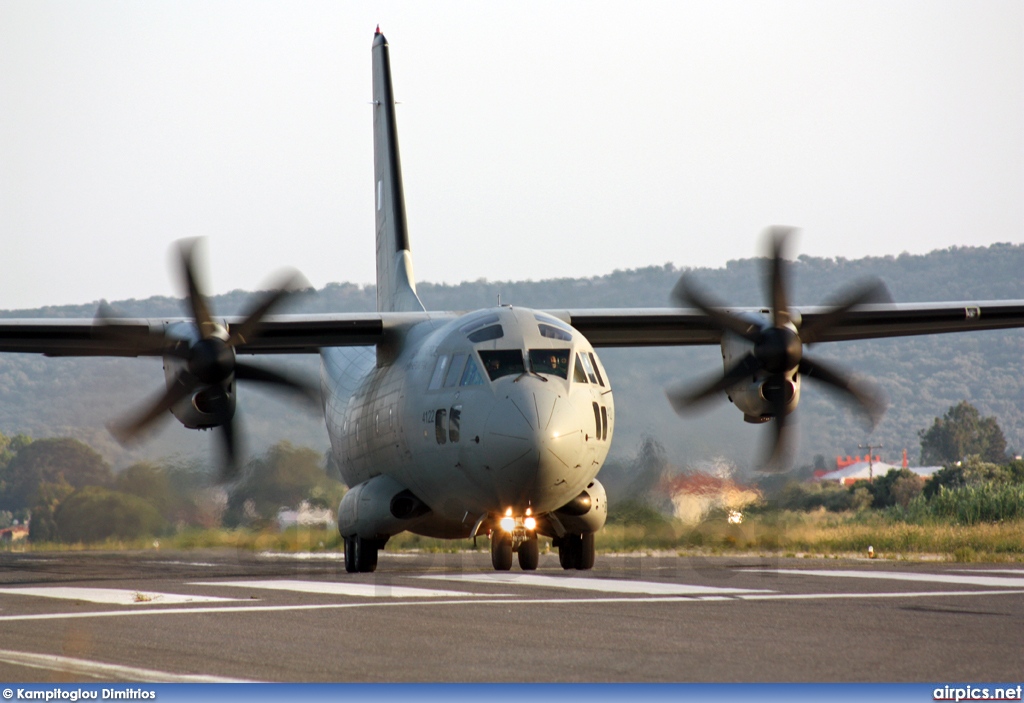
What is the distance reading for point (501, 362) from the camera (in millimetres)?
17250

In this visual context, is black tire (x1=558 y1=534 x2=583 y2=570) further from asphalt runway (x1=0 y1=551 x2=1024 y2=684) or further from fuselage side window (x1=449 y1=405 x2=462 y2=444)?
fuselage side window (x1=449 y1=405 x2=462 y2=444)

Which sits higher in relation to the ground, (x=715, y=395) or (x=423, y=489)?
(x=715, y=395)

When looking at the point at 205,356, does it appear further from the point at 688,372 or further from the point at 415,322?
the point at 688,372

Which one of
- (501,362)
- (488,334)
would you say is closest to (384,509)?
(488,334)

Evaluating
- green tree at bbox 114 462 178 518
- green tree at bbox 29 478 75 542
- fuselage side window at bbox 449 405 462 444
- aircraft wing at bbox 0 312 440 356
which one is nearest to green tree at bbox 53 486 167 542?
green tree at bbox 114 462 178 518

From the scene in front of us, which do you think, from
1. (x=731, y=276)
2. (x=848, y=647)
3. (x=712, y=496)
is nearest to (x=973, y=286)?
(x=731, y=276)

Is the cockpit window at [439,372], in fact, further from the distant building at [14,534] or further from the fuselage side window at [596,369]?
the distant building at [14,534]

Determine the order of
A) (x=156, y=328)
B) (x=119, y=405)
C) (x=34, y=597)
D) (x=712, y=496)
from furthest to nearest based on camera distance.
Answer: (x=119, y=405)
(x=712, y=496)
(x=156, y=328)
(x=34, y=597)

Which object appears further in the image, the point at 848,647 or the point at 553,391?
the point at 553,391

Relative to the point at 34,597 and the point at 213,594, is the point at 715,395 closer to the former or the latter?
the point at 213,594

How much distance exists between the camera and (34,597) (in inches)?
601

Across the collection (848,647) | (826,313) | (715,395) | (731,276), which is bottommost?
(848,647)

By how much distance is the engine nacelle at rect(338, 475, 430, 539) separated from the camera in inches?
774

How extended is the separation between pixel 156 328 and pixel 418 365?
200 inches
